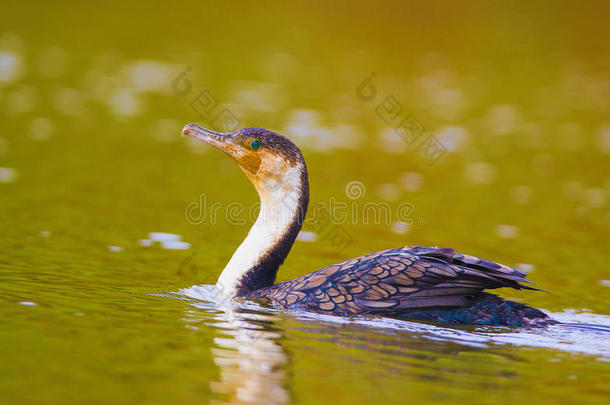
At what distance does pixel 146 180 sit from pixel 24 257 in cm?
534

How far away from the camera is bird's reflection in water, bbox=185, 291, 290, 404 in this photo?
673 cm

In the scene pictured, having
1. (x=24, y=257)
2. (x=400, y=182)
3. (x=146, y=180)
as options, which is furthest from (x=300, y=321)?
(x=400, y=182)

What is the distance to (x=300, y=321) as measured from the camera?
342 inches

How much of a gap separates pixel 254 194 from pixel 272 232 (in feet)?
19.7

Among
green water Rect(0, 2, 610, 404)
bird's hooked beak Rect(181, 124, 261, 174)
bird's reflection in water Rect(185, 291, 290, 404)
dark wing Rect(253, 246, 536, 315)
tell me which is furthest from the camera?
bird's hooked beak Rect(181, 124, 261, 174)

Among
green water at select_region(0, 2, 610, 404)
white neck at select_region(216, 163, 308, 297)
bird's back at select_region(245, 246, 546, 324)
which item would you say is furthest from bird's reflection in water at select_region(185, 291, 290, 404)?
bird's back at select_region(245, 246, 546, 324)

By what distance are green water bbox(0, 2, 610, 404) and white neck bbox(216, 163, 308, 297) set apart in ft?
2.17

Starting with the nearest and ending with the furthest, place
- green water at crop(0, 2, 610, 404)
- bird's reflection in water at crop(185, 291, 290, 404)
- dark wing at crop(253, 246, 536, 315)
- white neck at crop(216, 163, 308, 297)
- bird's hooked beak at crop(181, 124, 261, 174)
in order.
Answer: bird's reflection in water at crop(185, 291, 290, 404) → green water at crop(0, 2, 610, 404) → dark wing at crop(253, 246, 536, 315) → white neck at crop(216, 163, 308, 297) → bird's hooked beak at crop(181, 124, 261, 174)

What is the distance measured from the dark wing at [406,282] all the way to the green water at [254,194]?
34 centimetres

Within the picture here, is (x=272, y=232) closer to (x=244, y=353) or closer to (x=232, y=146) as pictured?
(x=232, y=146)

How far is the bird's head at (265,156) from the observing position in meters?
9.74

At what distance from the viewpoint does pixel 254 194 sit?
15.8 meters

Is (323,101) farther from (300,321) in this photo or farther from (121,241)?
(300,321)

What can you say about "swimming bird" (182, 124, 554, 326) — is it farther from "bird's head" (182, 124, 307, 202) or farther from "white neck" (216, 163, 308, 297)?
"bird's head" (182, 124, 307, 202)
